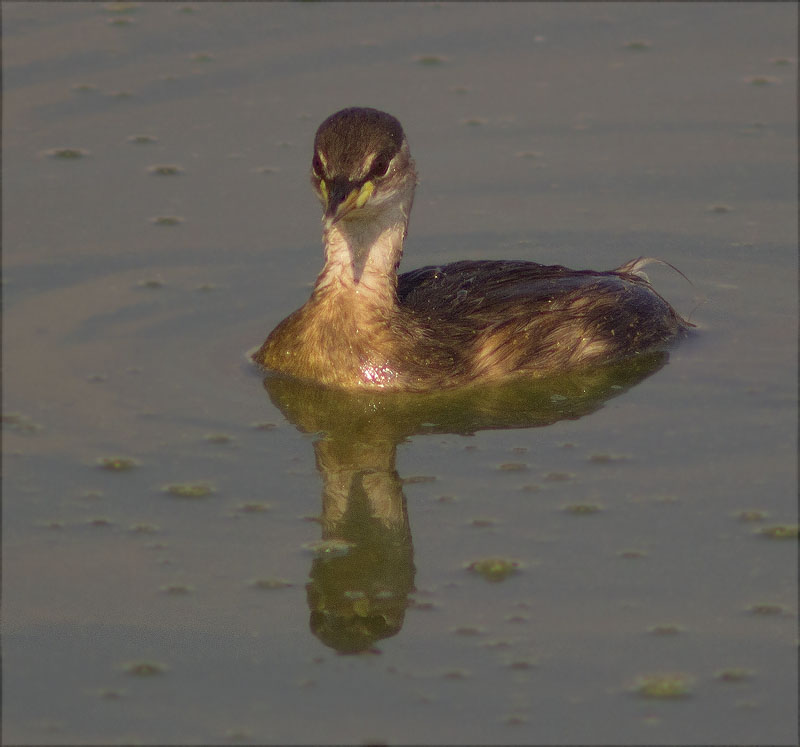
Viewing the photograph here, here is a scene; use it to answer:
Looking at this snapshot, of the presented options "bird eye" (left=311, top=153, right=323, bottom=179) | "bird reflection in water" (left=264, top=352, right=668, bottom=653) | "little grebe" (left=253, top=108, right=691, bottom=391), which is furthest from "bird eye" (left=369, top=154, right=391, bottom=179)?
"bird reflection in water" (left=264, top=352, right=668, bottom=653)

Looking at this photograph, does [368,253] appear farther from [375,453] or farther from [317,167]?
[375,453]

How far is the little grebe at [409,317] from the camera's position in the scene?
9602 mm

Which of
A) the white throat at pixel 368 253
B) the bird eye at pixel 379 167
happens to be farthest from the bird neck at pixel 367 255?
the bird eye at pixel 379 167

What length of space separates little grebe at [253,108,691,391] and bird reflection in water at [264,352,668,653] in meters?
0.11

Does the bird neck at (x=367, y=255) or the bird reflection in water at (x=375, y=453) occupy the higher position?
the bird neck at (x=367, y=255)

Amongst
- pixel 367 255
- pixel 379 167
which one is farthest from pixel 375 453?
pixel 379 167

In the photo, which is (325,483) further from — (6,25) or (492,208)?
(6,25)

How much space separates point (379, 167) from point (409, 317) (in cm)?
102

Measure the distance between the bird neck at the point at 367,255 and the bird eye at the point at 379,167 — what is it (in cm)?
38

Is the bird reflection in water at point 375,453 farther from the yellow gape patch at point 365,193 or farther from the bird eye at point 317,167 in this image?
the bird eye at point 317,167

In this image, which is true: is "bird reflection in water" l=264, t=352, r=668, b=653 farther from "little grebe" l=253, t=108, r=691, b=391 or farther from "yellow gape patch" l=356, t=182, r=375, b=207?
"yellow gape patch" l=356, t=182, r=375, b=207

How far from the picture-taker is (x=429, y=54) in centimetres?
1446

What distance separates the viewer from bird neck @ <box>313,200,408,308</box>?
964cm

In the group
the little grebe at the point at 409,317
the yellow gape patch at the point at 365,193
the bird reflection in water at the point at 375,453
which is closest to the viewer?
the bird reflection in water at the point at 375,453
